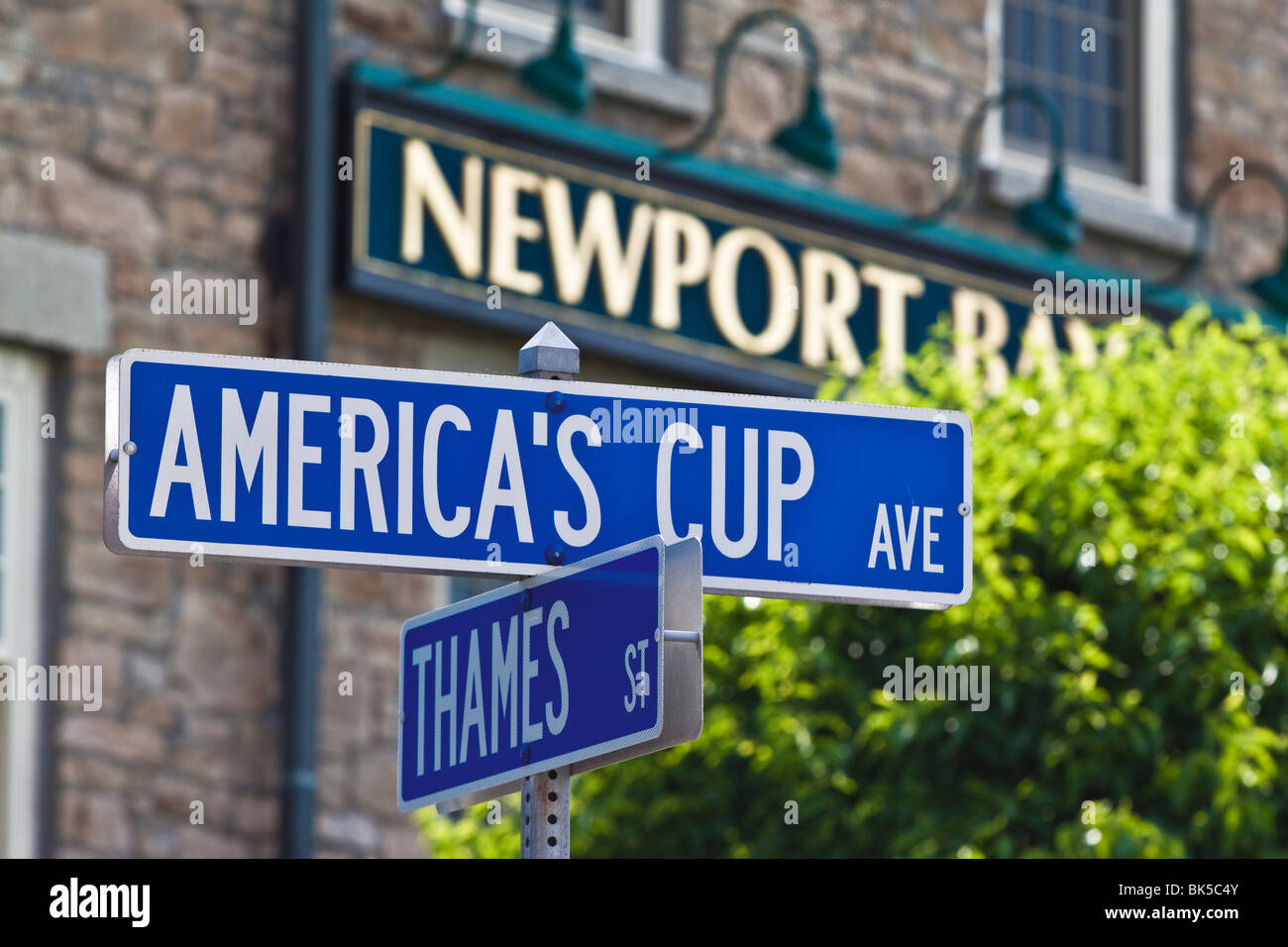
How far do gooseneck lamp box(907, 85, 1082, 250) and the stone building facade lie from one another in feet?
3.79

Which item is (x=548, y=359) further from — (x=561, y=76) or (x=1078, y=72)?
(x=1078, y=72)

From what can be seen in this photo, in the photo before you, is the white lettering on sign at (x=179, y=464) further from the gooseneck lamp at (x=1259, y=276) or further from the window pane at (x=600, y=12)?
the gooseneck lamp at (x=1259, y=276)

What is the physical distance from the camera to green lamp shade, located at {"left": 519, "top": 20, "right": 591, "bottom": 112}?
10.4 meters

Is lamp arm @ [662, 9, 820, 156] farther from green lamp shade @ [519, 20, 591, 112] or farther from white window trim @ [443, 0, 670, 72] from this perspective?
green lamp shade @ [519, 20, 591, 112]

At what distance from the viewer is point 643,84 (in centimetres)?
1087

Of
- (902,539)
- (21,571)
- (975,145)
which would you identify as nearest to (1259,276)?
(975,145)

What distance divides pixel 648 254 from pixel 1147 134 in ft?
11.7

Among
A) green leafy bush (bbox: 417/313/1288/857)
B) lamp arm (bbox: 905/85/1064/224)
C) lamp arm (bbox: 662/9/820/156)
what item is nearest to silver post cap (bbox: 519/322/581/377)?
green leafy bush (bbox: 417/313/1288/857)

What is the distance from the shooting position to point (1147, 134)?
13.0 metres

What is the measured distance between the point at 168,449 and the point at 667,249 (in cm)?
696
